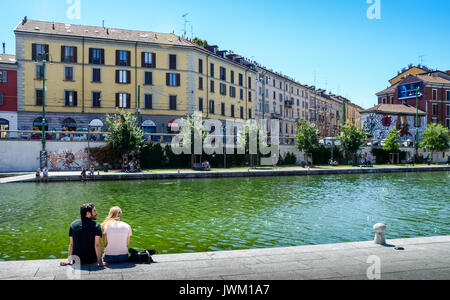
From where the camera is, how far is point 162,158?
4338 centimetres

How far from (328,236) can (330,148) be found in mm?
43799

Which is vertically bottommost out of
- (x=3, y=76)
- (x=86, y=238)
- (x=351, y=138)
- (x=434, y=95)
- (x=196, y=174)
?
(x=196, y=174)

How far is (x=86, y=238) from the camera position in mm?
7230

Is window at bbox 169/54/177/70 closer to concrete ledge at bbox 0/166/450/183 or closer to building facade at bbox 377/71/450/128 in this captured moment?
concrete ledge at bbox 0/166/450/183

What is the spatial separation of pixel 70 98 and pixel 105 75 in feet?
17.0

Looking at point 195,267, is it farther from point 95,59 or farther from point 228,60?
point 228,60

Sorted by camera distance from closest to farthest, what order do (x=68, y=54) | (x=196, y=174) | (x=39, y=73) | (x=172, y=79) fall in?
(x=196, y=174) → (x=39, y=73) → (x=68, y=54) → (x=172, y=79)

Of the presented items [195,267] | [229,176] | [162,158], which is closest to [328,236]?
[195,267]

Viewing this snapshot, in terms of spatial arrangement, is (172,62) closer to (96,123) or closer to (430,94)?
(96,123)

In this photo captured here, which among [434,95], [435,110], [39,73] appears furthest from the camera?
[435,110]

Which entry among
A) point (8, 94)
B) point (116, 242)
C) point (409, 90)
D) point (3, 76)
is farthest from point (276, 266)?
point (409, 90)

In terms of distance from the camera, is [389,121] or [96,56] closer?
[96,56]

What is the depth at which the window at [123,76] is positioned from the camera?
164ft

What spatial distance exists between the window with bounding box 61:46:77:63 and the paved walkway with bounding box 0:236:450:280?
45021 mm
